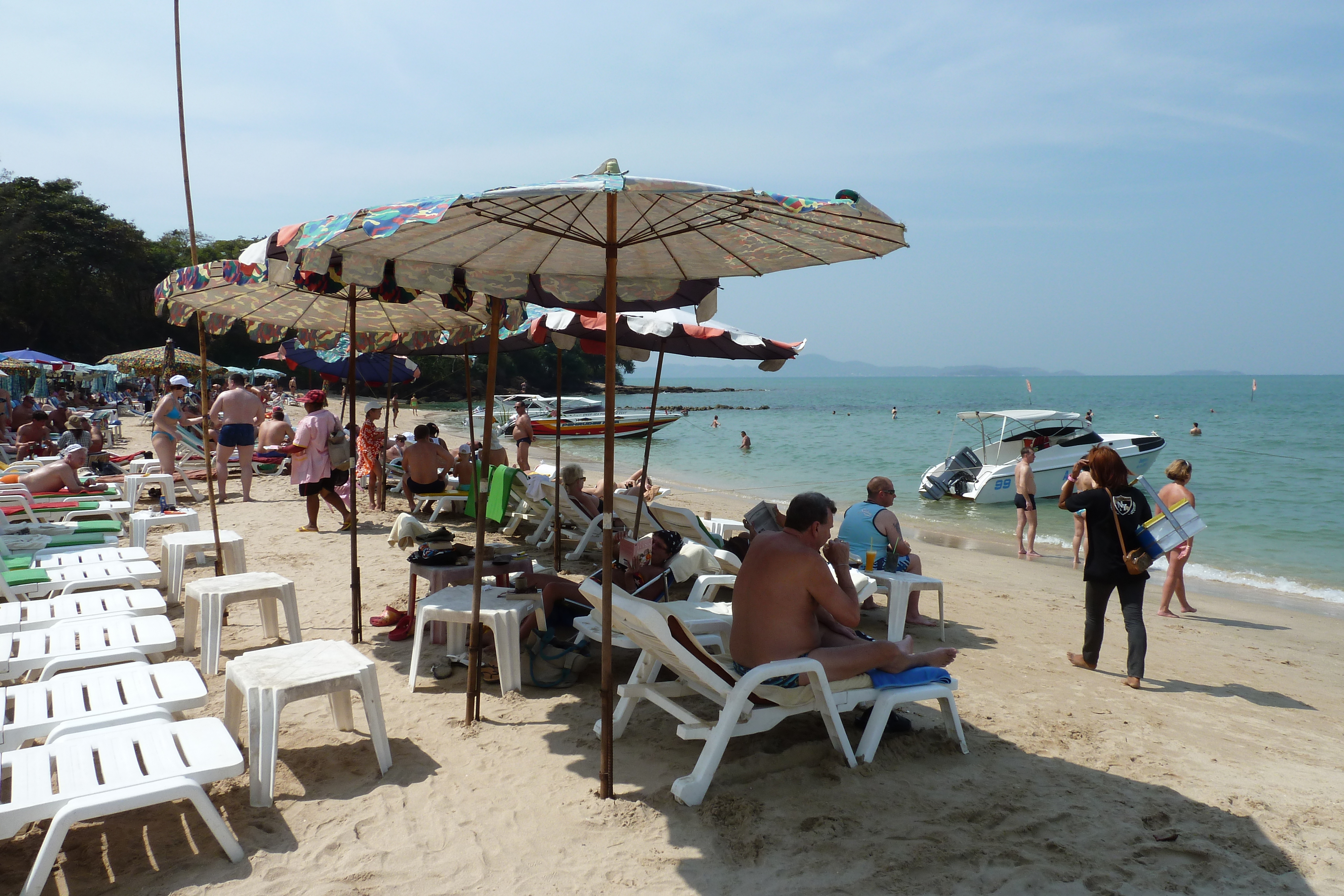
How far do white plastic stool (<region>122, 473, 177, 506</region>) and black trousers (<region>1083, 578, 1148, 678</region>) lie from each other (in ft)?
30.2

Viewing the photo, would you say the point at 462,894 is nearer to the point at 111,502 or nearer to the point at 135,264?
the point at 111,502

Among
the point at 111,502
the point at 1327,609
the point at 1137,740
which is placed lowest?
the point at 1327,609

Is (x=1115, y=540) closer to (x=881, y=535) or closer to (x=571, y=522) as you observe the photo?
(x=881, y=535)

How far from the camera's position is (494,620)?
3.99 metres

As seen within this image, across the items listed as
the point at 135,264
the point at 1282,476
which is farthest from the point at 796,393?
the point at 1282,476

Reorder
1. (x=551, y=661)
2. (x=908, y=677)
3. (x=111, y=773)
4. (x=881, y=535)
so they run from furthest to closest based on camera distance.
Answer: (x=881, y=535)
(x=551, y=661)
(x=908, y=677)
(x=111, y=773)

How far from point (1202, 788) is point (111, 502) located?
8467 millimetres

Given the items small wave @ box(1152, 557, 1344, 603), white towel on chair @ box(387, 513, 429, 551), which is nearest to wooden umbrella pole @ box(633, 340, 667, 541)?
white towel on chair @ box(387, 513, 429, 551)

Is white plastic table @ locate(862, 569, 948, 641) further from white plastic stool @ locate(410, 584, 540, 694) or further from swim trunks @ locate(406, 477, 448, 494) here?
swim trunks @ locate(406, 477, 448, 494)

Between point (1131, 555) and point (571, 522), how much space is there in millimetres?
4977

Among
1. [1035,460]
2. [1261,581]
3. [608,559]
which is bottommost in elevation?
[1261,581]

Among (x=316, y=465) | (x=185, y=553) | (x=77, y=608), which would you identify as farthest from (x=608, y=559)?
(x=316, y=465)

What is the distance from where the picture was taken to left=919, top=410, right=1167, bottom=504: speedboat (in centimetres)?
1575

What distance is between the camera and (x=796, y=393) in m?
125
